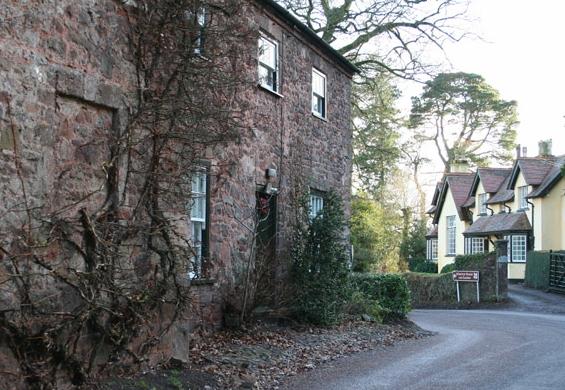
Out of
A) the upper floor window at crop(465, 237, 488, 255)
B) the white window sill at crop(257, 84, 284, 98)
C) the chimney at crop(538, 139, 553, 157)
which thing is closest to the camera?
the white window sill at crop(257, 84, 284, 98)

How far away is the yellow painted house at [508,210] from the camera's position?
3606cm

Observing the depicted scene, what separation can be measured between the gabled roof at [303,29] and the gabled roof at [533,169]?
21.4 m

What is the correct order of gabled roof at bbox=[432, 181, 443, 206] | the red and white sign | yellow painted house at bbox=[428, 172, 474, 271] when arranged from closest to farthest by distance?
the red and white sign
yellow painted house at bbox=[428, 172, 474, 271]
gabled roof at bbox=[432, 181, 443, 206]

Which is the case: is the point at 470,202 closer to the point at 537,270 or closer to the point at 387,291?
the point at 537,270

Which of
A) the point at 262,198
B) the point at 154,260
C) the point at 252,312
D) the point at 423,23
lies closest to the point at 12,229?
the point at 154,260

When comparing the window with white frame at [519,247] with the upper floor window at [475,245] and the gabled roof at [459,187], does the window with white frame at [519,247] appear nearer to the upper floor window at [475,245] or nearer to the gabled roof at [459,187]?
the upper floor window at [475,245]

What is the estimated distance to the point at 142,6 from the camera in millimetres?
9141

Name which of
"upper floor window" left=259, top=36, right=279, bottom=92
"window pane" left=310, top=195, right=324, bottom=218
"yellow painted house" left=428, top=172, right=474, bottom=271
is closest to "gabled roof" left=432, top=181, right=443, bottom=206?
"yellow painted house" left=428, top=172, right=474, bottom=271

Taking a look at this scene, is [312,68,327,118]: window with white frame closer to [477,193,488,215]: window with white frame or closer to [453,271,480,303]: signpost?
[453,271,480,303]: signpost

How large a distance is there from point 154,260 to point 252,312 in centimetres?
397

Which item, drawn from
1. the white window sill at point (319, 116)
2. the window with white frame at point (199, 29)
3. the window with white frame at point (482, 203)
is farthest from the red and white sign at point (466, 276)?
the window with white frame at point (199, 29)

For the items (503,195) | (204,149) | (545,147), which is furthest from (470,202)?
(204,149)

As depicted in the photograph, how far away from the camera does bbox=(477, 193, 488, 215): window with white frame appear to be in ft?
143

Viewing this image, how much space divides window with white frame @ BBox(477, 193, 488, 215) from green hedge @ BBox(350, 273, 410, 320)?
2667 centimetres
